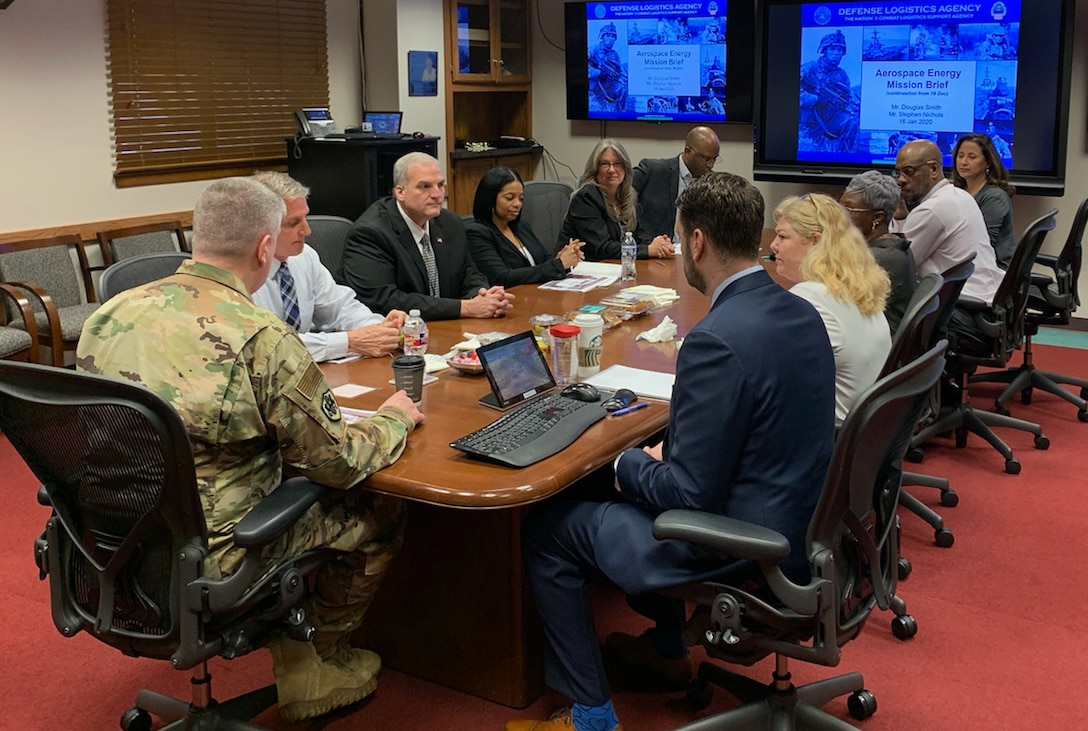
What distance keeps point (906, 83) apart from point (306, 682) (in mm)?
5509

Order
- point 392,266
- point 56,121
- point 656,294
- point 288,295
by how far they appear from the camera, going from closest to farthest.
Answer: point 288,295, point 392,266, point 656,294, point 56,121

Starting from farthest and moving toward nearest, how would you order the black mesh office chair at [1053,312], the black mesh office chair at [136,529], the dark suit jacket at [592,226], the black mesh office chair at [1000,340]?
the dark suit jacket at [592,226] → the black mesh office chair at [1053,312] → the black mesh office chair at [1000,340] → the black mesh office chair at [136,529]

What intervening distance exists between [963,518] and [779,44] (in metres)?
4.10

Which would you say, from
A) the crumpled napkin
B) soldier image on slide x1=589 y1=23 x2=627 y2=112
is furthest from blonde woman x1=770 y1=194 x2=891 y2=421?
soldier image on slide x1=589 y1=23 x2=627 y2=112

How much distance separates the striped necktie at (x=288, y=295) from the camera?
3.30 meters

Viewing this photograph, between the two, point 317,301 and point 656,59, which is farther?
point 656,59

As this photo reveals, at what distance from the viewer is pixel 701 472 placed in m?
2.05

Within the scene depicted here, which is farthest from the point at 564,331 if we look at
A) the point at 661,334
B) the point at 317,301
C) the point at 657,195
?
the point at 657,195

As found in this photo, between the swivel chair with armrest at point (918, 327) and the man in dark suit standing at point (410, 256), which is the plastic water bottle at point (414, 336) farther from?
the swivel chair with armrest at point (918, 327)

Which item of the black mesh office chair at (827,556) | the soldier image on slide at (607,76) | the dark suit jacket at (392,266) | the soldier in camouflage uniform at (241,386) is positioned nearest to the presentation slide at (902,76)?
the soldier image on slide at (607,76)

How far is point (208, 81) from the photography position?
6.19 meters

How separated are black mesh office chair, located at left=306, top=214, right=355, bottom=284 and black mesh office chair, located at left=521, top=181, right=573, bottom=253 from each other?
1.47 m

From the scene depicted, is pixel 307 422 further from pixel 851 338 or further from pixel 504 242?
pixel 504 242

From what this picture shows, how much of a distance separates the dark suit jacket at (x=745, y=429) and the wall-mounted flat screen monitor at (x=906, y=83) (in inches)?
189
